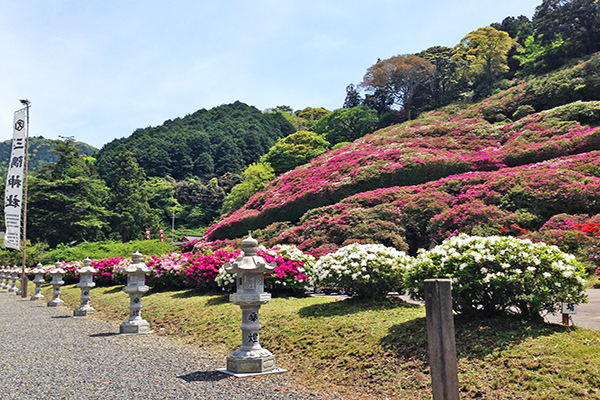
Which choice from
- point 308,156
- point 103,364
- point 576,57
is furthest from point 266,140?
point 103,364

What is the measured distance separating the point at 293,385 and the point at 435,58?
187ft

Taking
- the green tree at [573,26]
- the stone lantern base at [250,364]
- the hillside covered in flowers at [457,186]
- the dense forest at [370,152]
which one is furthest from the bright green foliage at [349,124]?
the stone lantern base at [250,364]

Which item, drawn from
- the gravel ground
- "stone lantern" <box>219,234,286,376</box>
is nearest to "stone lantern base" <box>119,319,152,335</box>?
the gravel ground

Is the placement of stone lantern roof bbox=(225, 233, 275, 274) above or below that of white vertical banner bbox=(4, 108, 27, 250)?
below

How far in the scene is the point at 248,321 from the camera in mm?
6379

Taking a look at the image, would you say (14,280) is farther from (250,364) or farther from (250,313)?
(250,364)

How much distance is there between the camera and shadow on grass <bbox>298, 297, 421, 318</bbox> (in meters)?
7.73

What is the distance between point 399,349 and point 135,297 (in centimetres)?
662

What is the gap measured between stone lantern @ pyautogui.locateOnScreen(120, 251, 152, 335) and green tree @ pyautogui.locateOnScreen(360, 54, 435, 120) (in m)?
43.2

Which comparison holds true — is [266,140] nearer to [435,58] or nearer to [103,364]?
[435,58]

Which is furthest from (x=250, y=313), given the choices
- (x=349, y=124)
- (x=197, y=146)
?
(x=197, y=146)

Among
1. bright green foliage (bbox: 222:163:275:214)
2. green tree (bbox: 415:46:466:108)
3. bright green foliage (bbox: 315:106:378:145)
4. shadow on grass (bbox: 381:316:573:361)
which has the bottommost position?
shadow on grass (bbox: 381:316:573:361)

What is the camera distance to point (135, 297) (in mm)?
10195

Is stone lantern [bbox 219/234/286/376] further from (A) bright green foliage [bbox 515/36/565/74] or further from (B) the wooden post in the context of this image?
(A) bright green foliage [bbox 515/36/565/74]
